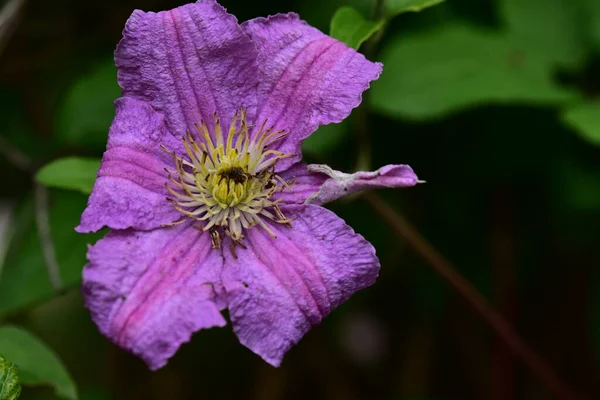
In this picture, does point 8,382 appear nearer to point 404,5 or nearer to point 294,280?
point 294,280

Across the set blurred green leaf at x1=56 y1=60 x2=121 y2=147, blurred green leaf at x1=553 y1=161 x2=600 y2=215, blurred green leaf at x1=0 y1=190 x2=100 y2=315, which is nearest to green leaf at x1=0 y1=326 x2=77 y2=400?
blurred green leaf at x1=0 y1=190 x2=100 y2=315

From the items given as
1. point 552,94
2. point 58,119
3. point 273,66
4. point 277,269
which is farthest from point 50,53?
point 552,94

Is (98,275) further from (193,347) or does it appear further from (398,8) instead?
(193,347)

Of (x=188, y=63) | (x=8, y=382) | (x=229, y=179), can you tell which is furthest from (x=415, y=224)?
(x=8, y=382)

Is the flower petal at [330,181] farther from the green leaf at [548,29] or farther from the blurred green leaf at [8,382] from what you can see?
the green leaf at [548,29]

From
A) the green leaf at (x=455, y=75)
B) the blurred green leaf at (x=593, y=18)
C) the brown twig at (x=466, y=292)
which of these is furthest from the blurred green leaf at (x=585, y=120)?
A: the brown twig at (x=466, y=292)

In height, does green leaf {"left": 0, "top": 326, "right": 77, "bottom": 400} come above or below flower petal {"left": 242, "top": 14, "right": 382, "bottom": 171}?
below

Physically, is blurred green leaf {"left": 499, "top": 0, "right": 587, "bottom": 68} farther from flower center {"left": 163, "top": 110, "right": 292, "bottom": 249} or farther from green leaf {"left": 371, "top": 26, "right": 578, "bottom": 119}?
flower center {"left": 163, "top": 110, "right": 292, "bottom": 249}
